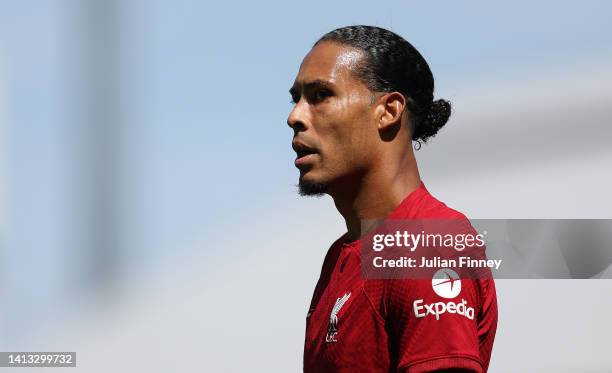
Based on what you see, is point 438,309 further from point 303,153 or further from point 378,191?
point 303,153

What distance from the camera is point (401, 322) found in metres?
3.02

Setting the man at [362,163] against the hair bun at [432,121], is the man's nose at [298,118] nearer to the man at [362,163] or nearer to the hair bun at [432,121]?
the man at [362,163]

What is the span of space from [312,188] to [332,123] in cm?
23

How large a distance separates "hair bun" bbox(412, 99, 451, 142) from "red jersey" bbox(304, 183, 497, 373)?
0.81 feet

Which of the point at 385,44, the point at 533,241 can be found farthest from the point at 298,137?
the point at 533,241

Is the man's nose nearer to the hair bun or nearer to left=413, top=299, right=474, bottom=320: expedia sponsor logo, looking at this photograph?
the hair bun

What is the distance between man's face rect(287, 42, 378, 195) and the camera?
3451 mm

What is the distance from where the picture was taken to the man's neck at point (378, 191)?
346 cm

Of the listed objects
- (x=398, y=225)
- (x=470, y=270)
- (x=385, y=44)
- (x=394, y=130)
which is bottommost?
(x=470, y=270)

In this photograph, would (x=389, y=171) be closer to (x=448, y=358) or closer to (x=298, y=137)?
(x=298, y=137)

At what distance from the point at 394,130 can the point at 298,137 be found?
0.32 metres

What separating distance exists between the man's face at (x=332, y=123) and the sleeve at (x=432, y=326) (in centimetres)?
54

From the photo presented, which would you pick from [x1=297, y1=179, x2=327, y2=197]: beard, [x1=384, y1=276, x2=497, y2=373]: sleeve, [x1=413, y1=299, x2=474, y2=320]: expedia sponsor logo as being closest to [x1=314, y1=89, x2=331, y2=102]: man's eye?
[x1=297, y1=179, x2=327, y2=197]: beard

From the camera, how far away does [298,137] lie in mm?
3525
